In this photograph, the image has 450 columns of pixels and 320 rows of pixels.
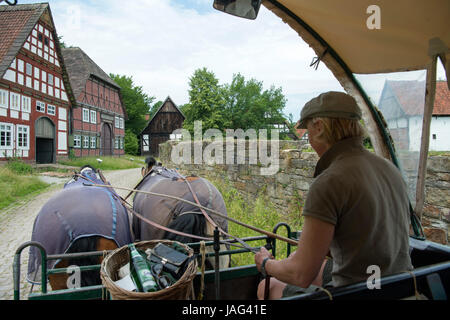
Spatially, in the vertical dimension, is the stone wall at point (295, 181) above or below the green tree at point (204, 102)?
below

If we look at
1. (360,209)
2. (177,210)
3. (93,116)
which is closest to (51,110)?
(93,116)

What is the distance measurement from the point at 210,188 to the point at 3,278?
3.41 meters

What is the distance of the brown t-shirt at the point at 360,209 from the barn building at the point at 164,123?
3873cm

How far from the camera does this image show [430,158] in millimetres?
3328

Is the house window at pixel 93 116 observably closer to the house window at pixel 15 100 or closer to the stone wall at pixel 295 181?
the house window at pixel 15 100

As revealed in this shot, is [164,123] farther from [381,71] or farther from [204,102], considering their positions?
[381,71]

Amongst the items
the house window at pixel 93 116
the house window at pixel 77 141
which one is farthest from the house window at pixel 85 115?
the house window at pixel 77 141

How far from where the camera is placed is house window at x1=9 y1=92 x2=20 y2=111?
15.5 m

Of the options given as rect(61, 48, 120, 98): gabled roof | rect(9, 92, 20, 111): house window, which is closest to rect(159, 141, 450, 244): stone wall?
rect(9, 92, 20, 111): house window

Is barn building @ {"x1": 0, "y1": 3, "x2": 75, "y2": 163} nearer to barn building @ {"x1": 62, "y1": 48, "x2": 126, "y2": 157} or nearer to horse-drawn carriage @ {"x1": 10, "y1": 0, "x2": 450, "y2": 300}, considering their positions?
barn building @ {"x1": 62, "y1": 48, "x2": 126, "y2": 157}

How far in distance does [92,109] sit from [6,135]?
37.4 ft

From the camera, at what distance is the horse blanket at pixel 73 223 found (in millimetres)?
2258

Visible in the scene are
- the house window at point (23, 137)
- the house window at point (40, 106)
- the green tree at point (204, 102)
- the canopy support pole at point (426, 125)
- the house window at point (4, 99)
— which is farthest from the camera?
the green tree at point (204, 102)
